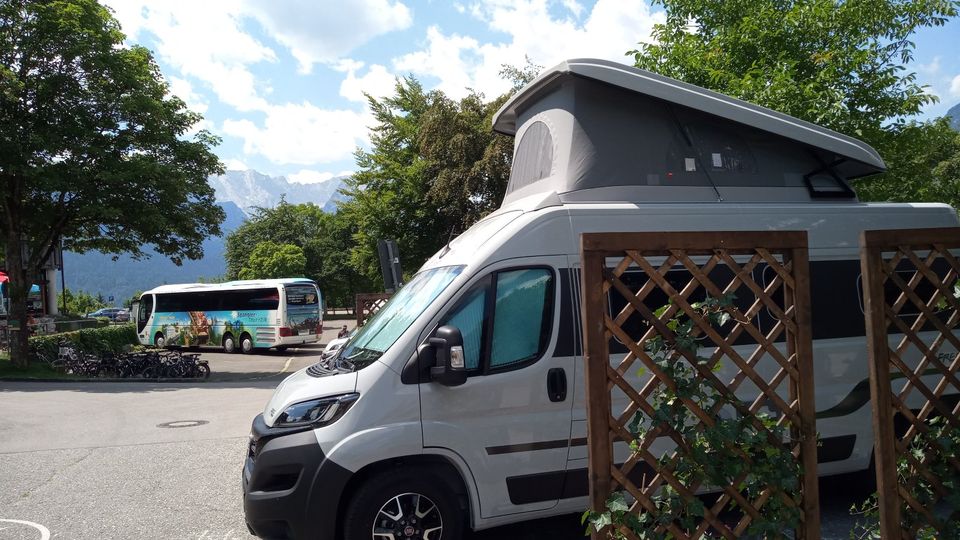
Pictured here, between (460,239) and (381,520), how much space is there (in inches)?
96.3

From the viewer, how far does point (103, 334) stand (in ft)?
88.6

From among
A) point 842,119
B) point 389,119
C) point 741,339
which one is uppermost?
point 389,119

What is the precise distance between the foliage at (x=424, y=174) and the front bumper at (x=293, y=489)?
672 inches

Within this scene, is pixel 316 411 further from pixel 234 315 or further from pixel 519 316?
A: pixel 234 315

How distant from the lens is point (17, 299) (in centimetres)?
2083

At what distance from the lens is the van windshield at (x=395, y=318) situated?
489cm

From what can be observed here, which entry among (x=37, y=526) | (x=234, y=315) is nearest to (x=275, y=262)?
(x=234, y=315)

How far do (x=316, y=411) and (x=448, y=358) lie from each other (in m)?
0.96

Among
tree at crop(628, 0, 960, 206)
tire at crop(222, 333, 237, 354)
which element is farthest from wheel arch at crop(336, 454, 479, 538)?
tire at crop(222, 333, 237, 354)


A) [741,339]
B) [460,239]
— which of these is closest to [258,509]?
[460,239]

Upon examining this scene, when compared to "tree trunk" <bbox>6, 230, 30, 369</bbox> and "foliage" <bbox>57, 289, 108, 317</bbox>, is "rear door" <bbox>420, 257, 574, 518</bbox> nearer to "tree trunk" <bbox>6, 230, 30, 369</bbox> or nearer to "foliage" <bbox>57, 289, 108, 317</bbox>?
"tree trunk" <bbox>6, 230, 30, 369</bbox>

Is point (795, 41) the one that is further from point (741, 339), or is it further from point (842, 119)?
point (741, 339)

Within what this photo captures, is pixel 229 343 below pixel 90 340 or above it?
below

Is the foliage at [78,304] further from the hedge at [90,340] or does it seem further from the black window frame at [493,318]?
the black window frame at [493,318]
